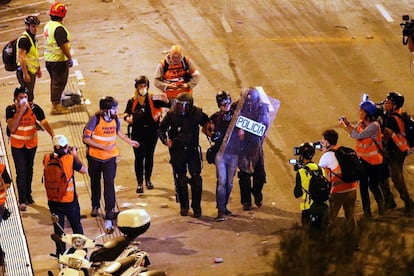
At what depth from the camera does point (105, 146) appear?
1299 centimetres

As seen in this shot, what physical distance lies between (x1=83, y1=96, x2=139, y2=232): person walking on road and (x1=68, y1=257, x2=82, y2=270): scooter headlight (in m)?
4.03

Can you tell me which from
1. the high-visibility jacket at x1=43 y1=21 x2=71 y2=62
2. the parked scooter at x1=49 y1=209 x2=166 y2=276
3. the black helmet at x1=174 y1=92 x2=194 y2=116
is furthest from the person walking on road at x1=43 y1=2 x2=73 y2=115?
the parked scooter at x1=49 y1=209 x2=166 y2=276

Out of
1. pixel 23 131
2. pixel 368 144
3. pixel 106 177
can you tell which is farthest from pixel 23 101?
pixel 368 144

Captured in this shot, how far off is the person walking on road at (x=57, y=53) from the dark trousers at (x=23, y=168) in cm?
323

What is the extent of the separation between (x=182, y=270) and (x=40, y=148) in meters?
4.59

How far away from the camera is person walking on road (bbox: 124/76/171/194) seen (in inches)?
541

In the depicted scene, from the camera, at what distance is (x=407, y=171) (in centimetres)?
1468

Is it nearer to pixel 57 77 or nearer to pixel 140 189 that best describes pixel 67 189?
pixel 140 189

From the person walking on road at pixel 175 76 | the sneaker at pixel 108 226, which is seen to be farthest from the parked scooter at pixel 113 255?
the person walking on road at pixel 175 76

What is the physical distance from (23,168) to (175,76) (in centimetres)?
268

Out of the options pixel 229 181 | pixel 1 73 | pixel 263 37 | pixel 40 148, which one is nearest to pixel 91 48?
pixel 1 73

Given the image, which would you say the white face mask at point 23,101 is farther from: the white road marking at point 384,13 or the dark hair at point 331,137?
the white road marking at point 384,13

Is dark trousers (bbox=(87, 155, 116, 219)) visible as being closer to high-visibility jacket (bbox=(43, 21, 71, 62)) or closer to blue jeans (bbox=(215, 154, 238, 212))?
blue jeans (bbox=(215, 154, 238, 212))

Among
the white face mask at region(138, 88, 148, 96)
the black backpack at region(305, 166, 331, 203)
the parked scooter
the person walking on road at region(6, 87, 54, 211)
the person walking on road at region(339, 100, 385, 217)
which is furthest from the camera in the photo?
Result: the white face mask at region(138, 88, 148, 96)
